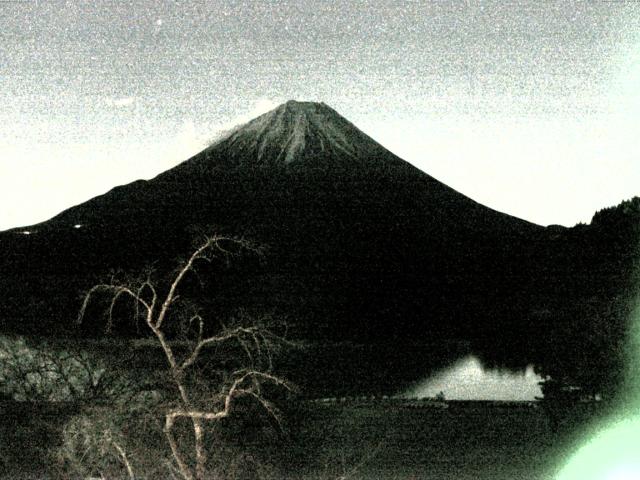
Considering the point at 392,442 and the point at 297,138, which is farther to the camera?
the point at 297,138

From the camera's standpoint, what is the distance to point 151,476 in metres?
11.1

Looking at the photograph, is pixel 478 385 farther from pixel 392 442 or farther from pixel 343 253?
pixel 343 253

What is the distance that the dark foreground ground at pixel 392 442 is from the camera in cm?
1260

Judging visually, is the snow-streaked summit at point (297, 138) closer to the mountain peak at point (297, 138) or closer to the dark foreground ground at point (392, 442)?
the mountain peak at point (297, 138)

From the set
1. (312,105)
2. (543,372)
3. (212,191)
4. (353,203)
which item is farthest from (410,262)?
(543,372)

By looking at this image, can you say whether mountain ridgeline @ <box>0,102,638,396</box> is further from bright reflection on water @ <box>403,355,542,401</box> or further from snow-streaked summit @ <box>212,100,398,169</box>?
bright reflection on water @ <box>403,355,542,401</box>

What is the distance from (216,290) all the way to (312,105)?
70.9m

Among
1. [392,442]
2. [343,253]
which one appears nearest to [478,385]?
[392,442]

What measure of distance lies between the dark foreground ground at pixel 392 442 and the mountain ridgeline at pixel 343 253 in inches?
64.3

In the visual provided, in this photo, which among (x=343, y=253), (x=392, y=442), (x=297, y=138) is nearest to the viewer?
(x=392, y=442)

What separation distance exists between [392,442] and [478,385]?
17001 mm

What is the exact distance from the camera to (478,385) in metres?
30.2

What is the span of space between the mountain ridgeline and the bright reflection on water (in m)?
1.72

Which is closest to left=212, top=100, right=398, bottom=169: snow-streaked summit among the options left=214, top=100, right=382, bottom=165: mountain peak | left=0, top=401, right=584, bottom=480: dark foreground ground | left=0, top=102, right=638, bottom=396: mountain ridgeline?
left=214, top=100, right=382, bottom=165: mountain peak
